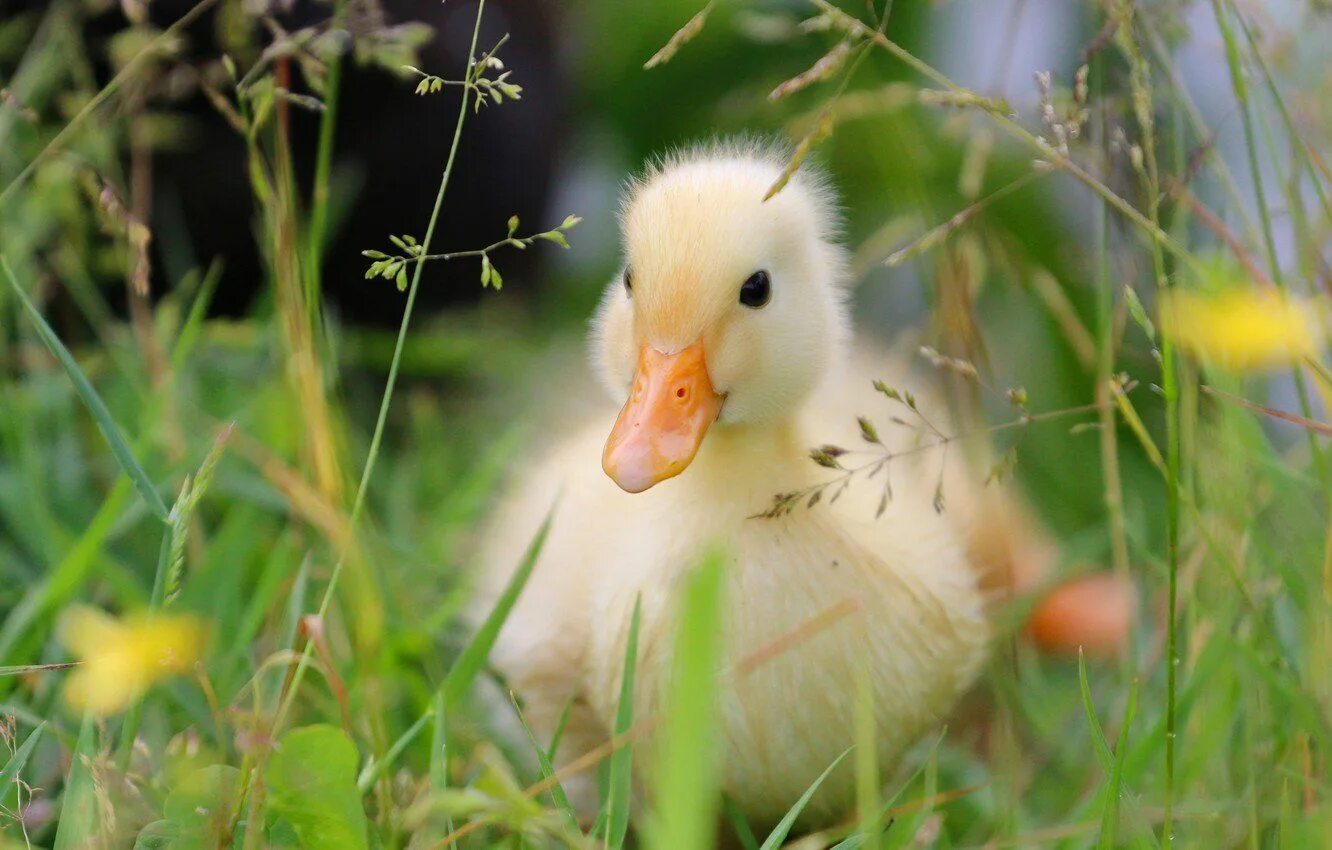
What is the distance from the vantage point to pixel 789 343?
1.36 meters

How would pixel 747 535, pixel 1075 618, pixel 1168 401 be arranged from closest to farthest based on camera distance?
pixel 1168 401 → pixel 747 535 → pixel 1075 618

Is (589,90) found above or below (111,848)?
above

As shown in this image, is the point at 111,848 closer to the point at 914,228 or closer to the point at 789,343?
the point at 789,343

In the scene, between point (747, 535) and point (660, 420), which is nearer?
point (660, 420)

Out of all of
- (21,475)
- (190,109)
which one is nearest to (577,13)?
(190,109)

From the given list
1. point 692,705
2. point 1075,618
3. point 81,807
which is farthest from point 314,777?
point 1075,618

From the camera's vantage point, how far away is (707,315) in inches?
49.8

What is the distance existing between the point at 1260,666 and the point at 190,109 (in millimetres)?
1906

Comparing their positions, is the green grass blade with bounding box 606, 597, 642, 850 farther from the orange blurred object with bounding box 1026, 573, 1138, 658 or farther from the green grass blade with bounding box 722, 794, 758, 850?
the orange blurred object with bounding box 1026, 573, 1138, 658

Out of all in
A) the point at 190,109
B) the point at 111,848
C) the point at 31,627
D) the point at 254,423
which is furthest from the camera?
the point at 190,109

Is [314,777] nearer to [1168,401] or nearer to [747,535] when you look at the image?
[747,535]

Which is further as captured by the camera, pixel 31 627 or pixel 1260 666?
pixel 31 627

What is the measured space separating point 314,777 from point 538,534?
0.35m

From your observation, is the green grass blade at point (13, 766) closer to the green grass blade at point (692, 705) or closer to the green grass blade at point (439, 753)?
the green grass blade at point (439, 753)
